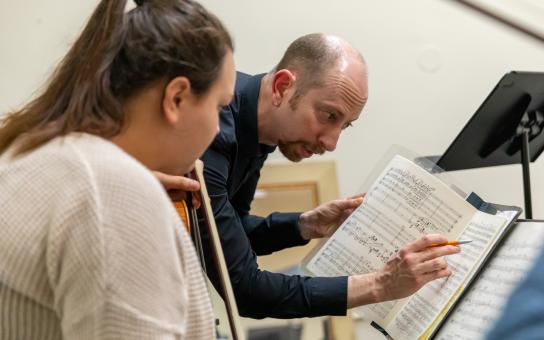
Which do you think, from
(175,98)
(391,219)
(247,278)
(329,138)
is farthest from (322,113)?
(175,98)

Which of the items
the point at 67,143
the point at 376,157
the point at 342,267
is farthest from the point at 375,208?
the point at 376,157

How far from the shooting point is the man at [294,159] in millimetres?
1183

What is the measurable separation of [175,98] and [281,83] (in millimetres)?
697

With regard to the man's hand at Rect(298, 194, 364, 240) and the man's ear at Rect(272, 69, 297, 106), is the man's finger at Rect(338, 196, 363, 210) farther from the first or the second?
the man's ear at Rect(272, 69, 297, 106)

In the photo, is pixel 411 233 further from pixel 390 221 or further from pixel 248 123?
pixel 248 123

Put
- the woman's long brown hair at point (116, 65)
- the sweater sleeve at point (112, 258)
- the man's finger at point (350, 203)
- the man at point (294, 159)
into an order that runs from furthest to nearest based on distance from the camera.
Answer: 1. the man's finger at point (350, 203)
2. the man at point (294, 159)
3. the woman's long brown hair at point (116, 65)
4. the sweater sleeve at point (112, 258)

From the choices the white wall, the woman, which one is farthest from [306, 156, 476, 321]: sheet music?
the white wall

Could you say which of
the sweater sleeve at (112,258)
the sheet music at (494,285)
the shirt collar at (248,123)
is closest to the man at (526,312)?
the sweater sleeve at (112,258)

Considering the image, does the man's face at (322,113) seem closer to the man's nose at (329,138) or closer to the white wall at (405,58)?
the man's nose at (329,138)

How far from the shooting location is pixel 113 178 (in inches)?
25.6

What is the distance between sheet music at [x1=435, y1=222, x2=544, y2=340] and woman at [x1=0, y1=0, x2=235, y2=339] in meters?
0.55

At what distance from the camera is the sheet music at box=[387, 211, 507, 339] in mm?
1145

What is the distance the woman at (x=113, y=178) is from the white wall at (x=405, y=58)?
127 centimetres

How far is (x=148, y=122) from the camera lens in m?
0.77
